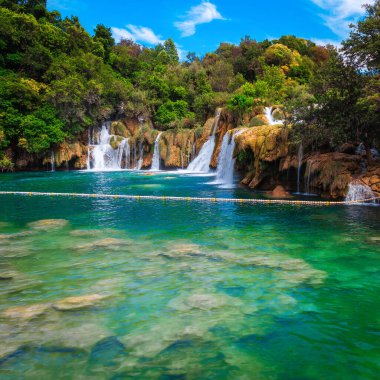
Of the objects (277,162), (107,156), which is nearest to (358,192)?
(277,162)

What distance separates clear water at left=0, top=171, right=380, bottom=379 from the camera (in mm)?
4516

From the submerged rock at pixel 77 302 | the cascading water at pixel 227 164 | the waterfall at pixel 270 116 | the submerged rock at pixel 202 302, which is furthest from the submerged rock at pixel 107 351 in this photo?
the waterfall at pixel 270 116

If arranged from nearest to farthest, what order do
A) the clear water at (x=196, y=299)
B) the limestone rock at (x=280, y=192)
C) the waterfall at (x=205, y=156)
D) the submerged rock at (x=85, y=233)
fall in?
the clear water at (x=196, y=299) → the submerged rock at (x=85, y=233) → the limestone rock at (x=280, y=192) → the waterfall at (x=205, y=156)

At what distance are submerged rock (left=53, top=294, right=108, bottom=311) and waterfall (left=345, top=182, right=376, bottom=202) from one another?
12222 mm

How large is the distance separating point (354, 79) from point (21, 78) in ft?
107

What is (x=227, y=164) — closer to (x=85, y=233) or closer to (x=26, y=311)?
(x=85, y=233)

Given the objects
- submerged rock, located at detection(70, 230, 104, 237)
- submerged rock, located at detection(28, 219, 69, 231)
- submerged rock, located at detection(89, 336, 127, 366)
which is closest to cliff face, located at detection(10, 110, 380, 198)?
submerged rock, located at detection(70, 230, 104, 237)

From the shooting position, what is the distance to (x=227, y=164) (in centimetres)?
2450

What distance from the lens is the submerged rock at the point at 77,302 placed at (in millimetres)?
5945

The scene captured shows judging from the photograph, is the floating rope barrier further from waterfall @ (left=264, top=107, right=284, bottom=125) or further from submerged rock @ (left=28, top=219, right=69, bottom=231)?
waterfall @ (left=264, top=107, right=284, bottom=125)

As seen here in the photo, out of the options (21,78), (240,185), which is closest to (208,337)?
(240,185)

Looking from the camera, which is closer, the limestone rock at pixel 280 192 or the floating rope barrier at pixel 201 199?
the floating rope barrier at pixel 201 199

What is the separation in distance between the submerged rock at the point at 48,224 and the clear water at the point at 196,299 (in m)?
0.29

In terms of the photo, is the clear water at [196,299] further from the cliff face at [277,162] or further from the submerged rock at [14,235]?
the cliff face at [277,162]
